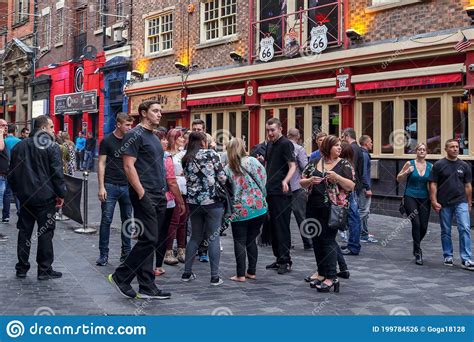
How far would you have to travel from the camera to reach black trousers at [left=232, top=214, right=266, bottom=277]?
6832 mm

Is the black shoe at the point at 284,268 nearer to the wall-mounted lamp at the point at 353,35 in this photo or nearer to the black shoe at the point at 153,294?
the black shoe at the point at 153,294

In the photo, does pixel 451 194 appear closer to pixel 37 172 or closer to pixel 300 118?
pixel 37 172

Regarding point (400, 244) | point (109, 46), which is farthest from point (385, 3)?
point (109, 46)

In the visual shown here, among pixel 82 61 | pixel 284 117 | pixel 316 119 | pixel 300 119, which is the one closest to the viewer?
pixel 316 119

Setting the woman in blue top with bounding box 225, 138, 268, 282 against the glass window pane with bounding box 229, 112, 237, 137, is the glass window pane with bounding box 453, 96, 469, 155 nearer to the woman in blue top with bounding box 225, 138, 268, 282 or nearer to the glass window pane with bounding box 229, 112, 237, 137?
the woman in blue top with bounding box 225, 138, 268, 282

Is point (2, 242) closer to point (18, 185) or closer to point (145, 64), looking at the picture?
point (18, 185)

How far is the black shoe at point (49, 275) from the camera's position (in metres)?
6.73

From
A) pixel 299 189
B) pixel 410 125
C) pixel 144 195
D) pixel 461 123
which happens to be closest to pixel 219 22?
pixel 410 125

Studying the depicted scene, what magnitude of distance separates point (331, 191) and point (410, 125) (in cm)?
764

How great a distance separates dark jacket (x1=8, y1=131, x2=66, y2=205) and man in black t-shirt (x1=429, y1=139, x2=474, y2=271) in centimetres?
472

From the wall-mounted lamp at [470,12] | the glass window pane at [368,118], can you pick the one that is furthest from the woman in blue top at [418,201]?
the glass window pane at [368,118]

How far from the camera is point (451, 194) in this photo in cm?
792

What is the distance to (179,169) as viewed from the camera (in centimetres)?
754

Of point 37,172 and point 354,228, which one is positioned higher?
point 37,172
